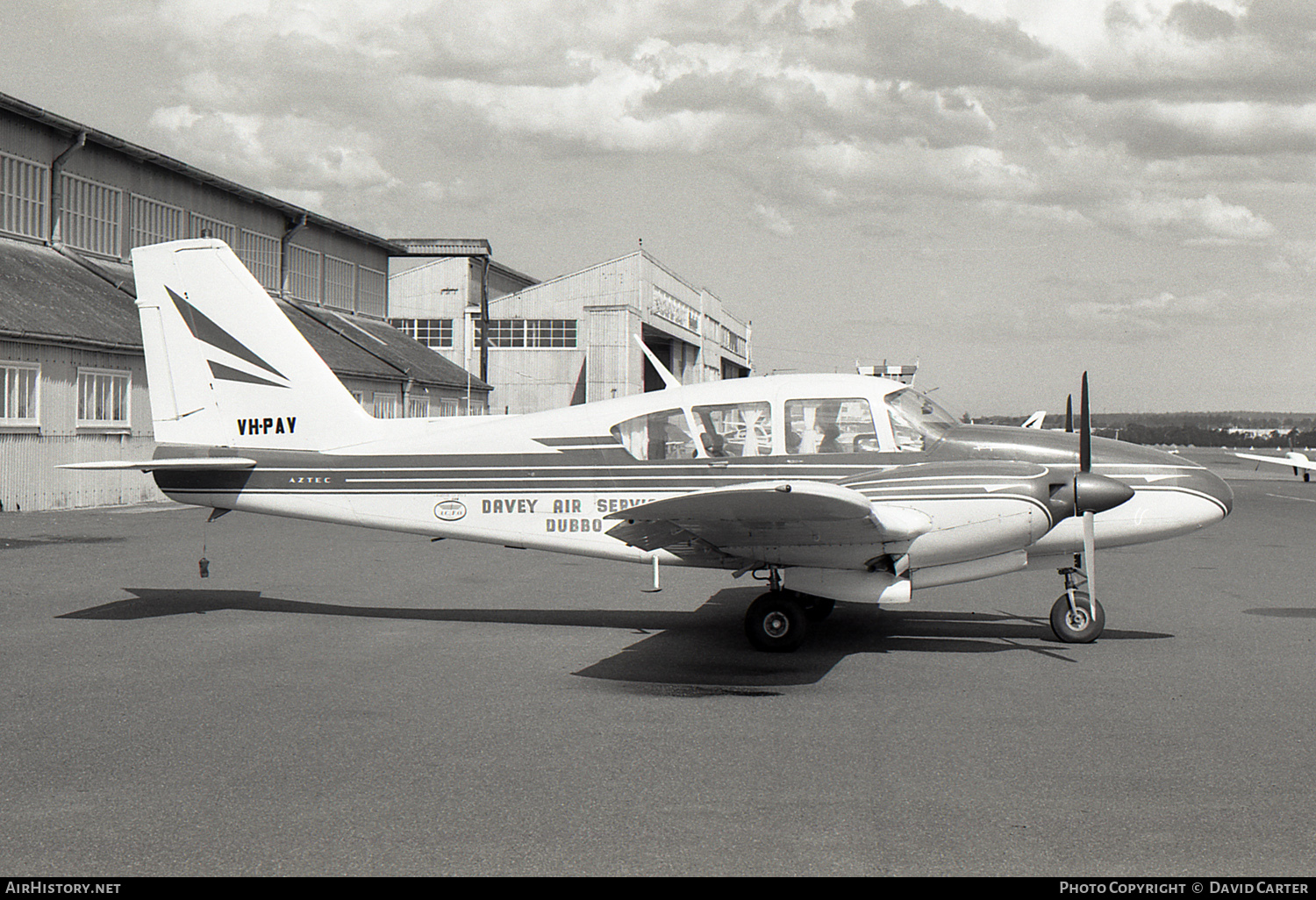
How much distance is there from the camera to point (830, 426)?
911 cm

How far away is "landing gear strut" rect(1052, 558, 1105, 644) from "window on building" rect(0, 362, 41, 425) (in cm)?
1819

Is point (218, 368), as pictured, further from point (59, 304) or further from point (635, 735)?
point (59, 304)

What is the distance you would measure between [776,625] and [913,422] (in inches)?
79.0

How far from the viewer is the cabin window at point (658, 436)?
935 centimetres

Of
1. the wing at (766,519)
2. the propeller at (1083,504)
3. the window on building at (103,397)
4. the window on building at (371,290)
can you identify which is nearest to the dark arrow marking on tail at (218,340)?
the wing at (766,519)

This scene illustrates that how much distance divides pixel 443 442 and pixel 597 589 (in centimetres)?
281

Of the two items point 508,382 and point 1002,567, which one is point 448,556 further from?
point 508,382

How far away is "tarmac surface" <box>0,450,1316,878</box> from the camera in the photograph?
436 cm

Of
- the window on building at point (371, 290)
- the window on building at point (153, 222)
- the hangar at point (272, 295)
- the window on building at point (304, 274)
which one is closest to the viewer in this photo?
the hangar at point (272, 295)

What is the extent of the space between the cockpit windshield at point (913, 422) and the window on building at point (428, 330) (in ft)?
131

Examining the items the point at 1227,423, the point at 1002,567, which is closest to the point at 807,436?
the point at 1002,567

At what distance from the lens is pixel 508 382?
48.1 metres

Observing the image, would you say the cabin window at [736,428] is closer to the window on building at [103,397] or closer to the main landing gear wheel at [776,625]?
the main landing gear wheel at [776,625]

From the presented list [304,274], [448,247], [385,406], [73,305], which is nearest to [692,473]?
[73,305]
